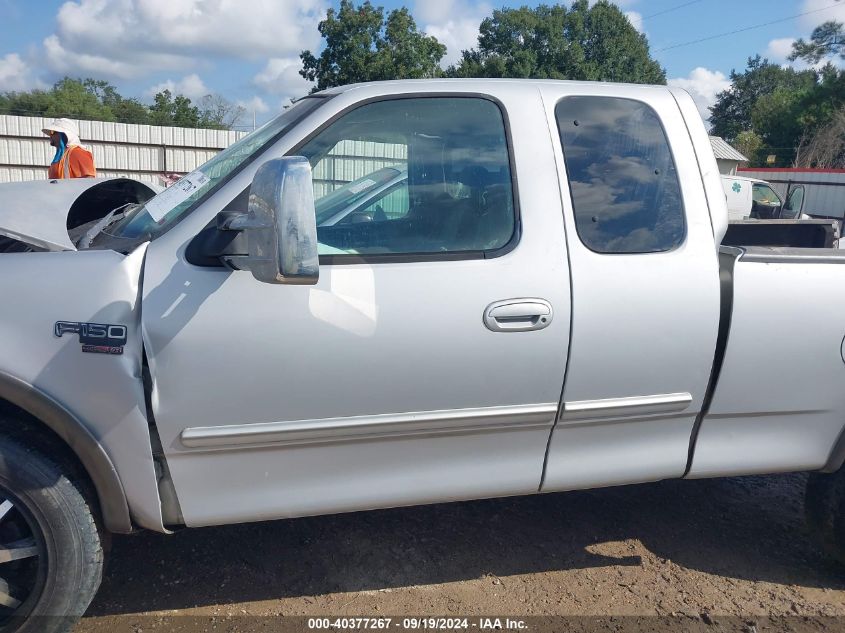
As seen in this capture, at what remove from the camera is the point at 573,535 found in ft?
10.8

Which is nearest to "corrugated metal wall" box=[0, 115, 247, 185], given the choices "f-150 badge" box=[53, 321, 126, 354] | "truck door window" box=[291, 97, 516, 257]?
"truck door window" box=[291, 97, 516, 257]

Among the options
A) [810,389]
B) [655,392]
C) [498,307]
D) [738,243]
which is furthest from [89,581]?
[738,243]

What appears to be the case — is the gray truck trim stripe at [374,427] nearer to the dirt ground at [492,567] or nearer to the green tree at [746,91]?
the dirt ground at [492,567]

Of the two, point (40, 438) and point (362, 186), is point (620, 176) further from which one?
point (40, 438)

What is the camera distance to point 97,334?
83.0 inches

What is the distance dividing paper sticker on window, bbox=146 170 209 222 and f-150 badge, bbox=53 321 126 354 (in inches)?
18.6

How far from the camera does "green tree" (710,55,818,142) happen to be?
7856 cm

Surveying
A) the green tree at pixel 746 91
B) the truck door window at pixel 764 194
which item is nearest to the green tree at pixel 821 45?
the green tree at pixel 746 91

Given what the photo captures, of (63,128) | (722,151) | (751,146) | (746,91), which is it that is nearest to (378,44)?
(722,151)

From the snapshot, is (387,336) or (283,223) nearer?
(283,223)

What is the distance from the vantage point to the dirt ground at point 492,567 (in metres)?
2.73

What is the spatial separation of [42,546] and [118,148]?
1300 centimetres

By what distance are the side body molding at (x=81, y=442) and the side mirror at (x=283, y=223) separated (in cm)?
76

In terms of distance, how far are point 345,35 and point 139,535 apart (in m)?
34.7
